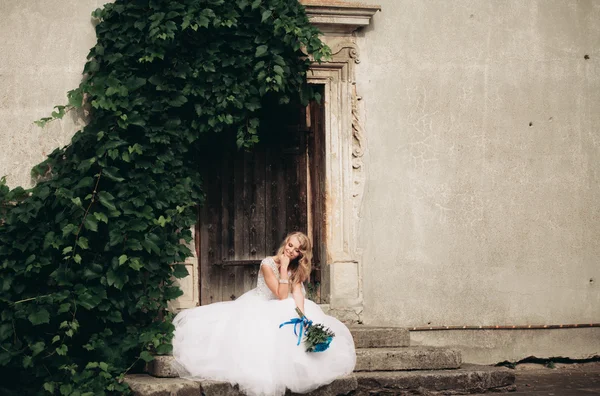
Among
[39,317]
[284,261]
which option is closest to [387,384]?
[284,261]

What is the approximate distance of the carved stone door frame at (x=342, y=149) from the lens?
7.55m

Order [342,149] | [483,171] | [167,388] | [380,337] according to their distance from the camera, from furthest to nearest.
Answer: [483,171] → [342,149] → [380,337] → [167,388]

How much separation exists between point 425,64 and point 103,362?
381cm

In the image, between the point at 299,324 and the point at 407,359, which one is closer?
the point at 299,324

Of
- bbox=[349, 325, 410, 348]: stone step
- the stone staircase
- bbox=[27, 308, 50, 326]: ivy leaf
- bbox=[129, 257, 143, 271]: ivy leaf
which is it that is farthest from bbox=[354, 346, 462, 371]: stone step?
bbox=[27, 308, 50, 326]: ivy leaf

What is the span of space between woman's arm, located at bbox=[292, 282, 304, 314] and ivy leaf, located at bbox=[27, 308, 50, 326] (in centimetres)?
181

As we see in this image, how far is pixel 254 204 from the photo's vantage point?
25.6 feet

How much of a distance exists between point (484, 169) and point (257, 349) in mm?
3020

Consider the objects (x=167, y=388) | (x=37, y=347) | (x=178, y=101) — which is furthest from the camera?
(x=178, y=101)

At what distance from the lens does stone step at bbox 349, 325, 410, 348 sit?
7.04 metres

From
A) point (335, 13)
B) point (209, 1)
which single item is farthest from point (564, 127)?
point (209, 1)

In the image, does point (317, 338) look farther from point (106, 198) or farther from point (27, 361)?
point (27, 361)

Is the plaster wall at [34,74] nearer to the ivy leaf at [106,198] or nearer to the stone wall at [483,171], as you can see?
the ivy leaf at [106,198]

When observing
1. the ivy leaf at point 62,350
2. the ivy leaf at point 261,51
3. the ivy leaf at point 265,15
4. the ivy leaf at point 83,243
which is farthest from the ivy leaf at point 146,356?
the ivy leaf at point 265,15
